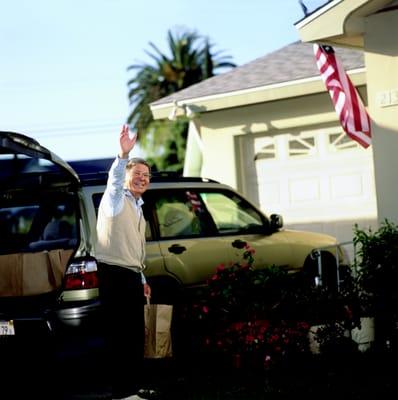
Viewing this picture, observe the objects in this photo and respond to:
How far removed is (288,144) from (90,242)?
23.2ft

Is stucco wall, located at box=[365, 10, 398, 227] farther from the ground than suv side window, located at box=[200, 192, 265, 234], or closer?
farther from the ground

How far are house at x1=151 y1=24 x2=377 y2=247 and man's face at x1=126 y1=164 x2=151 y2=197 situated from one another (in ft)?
20.3

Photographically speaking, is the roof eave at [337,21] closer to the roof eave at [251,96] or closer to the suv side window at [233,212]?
the suv side window at [233,212]

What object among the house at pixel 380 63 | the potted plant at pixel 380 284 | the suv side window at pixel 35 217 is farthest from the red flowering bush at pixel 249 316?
the house at pixel 380 63

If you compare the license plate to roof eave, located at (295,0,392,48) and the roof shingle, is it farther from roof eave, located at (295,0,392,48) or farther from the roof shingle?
the roof shingle

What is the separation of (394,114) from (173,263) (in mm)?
2778

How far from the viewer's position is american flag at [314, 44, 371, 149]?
1081cm

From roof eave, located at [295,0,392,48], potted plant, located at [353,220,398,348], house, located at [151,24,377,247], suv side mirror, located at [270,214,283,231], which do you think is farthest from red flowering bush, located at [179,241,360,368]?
house, located at [151,24,377,247]

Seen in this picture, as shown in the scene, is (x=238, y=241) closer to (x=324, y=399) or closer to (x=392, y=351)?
(x=392, y=351)

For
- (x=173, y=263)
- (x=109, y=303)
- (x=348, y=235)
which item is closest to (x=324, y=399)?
(x=109, y=303)

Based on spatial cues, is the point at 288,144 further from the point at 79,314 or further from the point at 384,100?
the point at 79,314

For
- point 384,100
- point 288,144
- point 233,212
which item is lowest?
point 233,212

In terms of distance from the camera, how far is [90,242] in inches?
275

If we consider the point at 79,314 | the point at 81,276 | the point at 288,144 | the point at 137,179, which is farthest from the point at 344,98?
the point at 79,314
